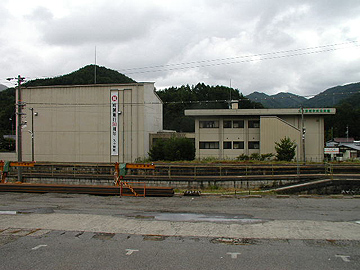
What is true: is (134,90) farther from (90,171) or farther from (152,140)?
(90,171)

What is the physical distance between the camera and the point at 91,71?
79812mm

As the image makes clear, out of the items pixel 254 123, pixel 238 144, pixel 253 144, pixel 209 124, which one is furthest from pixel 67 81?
pixel 253 144

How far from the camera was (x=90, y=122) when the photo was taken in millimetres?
44656

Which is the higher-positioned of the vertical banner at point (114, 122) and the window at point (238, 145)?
the vertical banner at point (114, 122)

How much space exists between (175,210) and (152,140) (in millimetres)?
32974

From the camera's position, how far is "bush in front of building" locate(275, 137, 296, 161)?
39.0m

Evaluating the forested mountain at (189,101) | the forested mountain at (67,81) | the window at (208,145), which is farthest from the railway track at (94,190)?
the forested mountain at (189,101)

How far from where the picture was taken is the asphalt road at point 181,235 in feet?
24.7

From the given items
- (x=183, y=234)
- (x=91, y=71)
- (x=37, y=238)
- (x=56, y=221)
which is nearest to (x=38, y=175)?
(x=56, y=221)

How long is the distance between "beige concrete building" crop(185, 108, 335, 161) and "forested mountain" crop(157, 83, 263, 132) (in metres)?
34.6

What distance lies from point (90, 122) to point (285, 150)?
91.7ft

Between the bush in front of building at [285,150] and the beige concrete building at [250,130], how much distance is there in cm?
260

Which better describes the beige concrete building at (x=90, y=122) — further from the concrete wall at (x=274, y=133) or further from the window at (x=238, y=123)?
the concrete wall at (x=274, y=133)

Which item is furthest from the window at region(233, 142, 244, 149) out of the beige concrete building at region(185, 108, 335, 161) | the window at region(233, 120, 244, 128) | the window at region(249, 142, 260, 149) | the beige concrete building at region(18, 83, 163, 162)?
the beige concrete building at region(18, 83, 163, 162)
